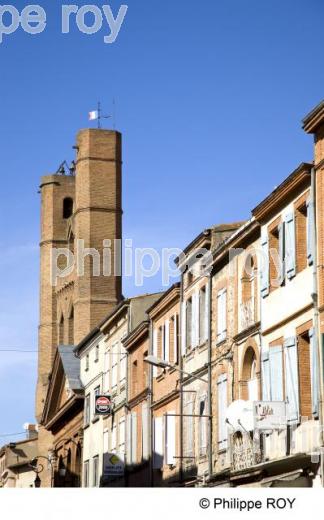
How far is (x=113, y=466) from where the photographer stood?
51656 mm

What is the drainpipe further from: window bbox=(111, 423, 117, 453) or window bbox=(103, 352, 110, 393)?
window bbox=(103, 352, 110, 393)

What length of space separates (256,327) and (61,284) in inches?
2515

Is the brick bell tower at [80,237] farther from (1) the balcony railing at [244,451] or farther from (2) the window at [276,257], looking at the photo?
(2) the window at [276,257]

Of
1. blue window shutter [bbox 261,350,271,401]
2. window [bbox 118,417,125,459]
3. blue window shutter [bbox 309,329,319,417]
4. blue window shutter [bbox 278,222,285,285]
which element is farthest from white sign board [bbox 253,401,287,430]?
window [bbox 118,417,125,459]

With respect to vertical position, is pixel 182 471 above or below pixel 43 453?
below

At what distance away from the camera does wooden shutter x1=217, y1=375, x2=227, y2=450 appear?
37.2 metres

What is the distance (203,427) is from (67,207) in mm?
65921

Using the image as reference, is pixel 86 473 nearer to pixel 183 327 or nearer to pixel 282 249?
pixel 183 327

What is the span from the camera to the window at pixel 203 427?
39250 mm

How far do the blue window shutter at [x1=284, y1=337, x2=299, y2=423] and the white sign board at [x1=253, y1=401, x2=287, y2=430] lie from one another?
23cm

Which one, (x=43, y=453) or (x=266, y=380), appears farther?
(x=43, y=453)
